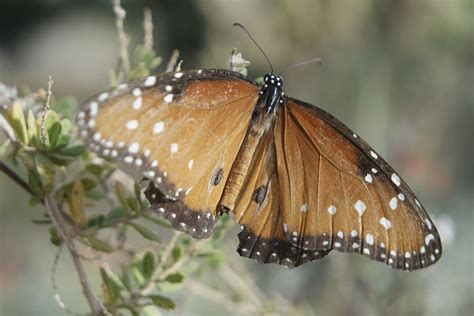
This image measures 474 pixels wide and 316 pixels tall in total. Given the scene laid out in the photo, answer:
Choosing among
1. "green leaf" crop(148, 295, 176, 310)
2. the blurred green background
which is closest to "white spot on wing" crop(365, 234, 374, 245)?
"green leaf" crop(148, 295, 176, 310)

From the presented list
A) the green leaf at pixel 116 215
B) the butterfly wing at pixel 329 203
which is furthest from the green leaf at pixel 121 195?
the butterfly wing at pixel 329 203

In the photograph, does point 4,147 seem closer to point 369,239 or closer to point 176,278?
point 176,278

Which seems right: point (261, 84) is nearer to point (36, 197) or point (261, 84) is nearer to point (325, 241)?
point (325, 241)

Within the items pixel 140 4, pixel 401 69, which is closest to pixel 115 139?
pixel 401 69

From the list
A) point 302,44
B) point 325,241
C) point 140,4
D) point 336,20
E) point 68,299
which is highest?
point 140,4

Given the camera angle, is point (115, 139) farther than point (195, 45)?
No

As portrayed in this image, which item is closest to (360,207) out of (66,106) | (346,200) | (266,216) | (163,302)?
(346,200)

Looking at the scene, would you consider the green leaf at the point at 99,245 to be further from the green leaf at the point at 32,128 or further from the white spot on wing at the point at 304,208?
the white spot on wing at the point at 304,208
